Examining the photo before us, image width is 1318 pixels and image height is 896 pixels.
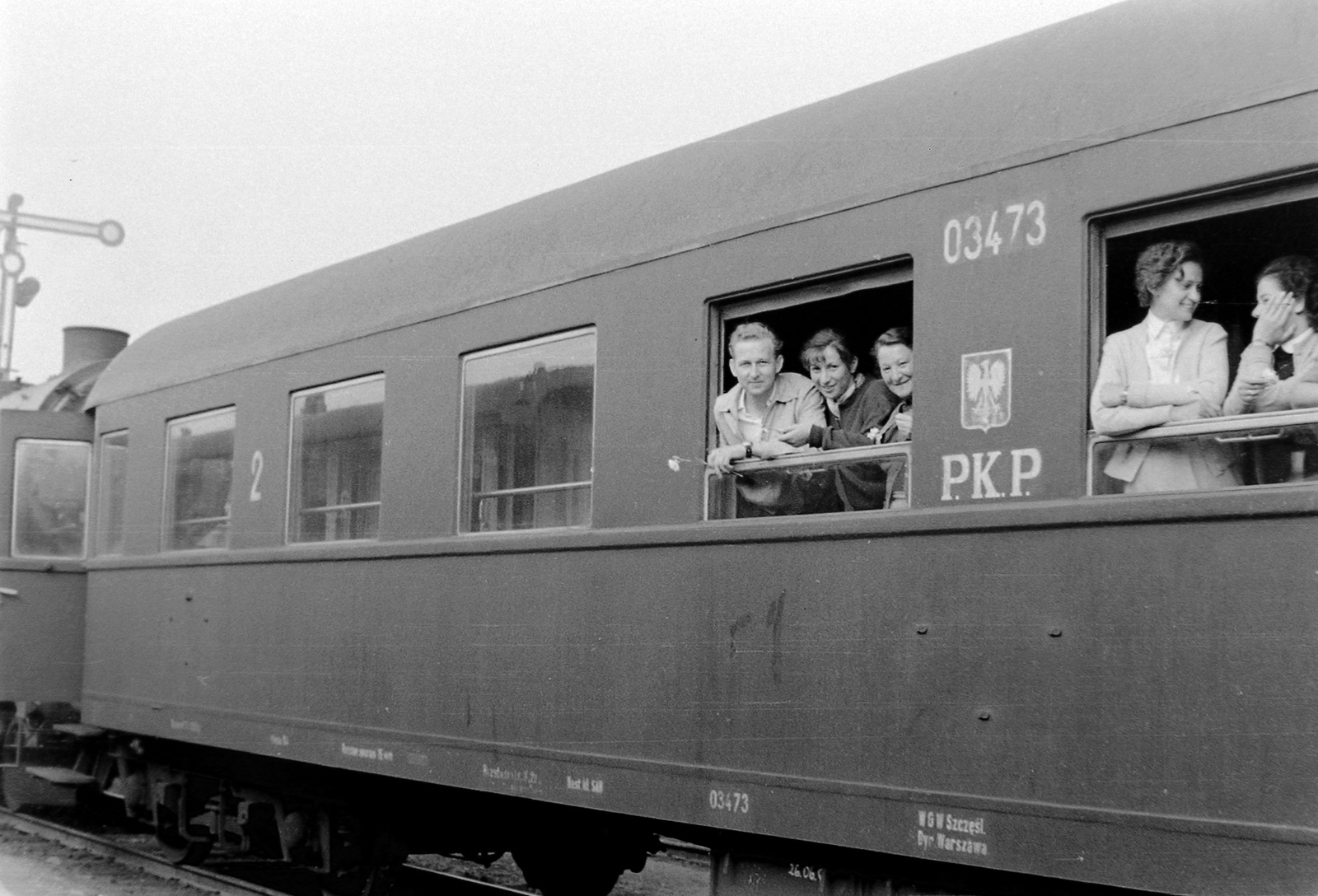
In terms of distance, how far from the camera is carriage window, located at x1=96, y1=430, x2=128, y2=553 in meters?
8.95

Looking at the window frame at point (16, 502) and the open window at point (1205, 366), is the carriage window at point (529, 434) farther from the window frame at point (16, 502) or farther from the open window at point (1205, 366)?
the window frame at point (16, 502)

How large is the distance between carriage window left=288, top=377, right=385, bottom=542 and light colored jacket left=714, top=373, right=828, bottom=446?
2.21 m

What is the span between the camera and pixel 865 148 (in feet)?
15.0

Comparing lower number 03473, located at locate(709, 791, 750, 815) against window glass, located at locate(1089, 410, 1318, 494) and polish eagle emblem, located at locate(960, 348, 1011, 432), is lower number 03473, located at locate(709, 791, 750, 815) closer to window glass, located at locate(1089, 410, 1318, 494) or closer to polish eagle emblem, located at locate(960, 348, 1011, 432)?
polish eagle emblem, located at locate(960, 348, 1011, 432)

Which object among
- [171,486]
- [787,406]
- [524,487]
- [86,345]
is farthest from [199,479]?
[787,406]

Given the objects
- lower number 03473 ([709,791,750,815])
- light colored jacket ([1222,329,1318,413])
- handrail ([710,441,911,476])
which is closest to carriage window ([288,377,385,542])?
handrail ([710,441,911,476])

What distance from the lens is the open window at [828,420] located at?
4.39 meters

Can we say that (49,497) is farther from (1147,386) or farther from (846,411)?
(1147,386)

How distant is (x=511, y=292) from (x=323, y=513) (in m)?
1.74

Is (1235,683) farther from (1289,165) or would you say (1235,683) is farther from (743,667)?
(743,667)

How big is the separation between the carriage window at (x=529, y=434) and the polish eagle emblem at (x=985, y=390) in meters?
1.68

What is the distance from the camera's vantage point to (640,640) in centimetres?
497

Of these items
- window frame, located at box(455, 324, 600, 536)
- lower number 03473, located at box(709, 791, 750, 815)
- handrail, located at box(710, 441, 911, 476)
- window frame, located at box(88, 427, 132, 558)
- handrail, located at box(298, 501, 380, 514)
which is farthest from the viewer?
window frame, located at box(88, 427, 132, 558)

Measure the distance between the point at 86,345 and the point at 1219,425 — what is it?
32.5ft
